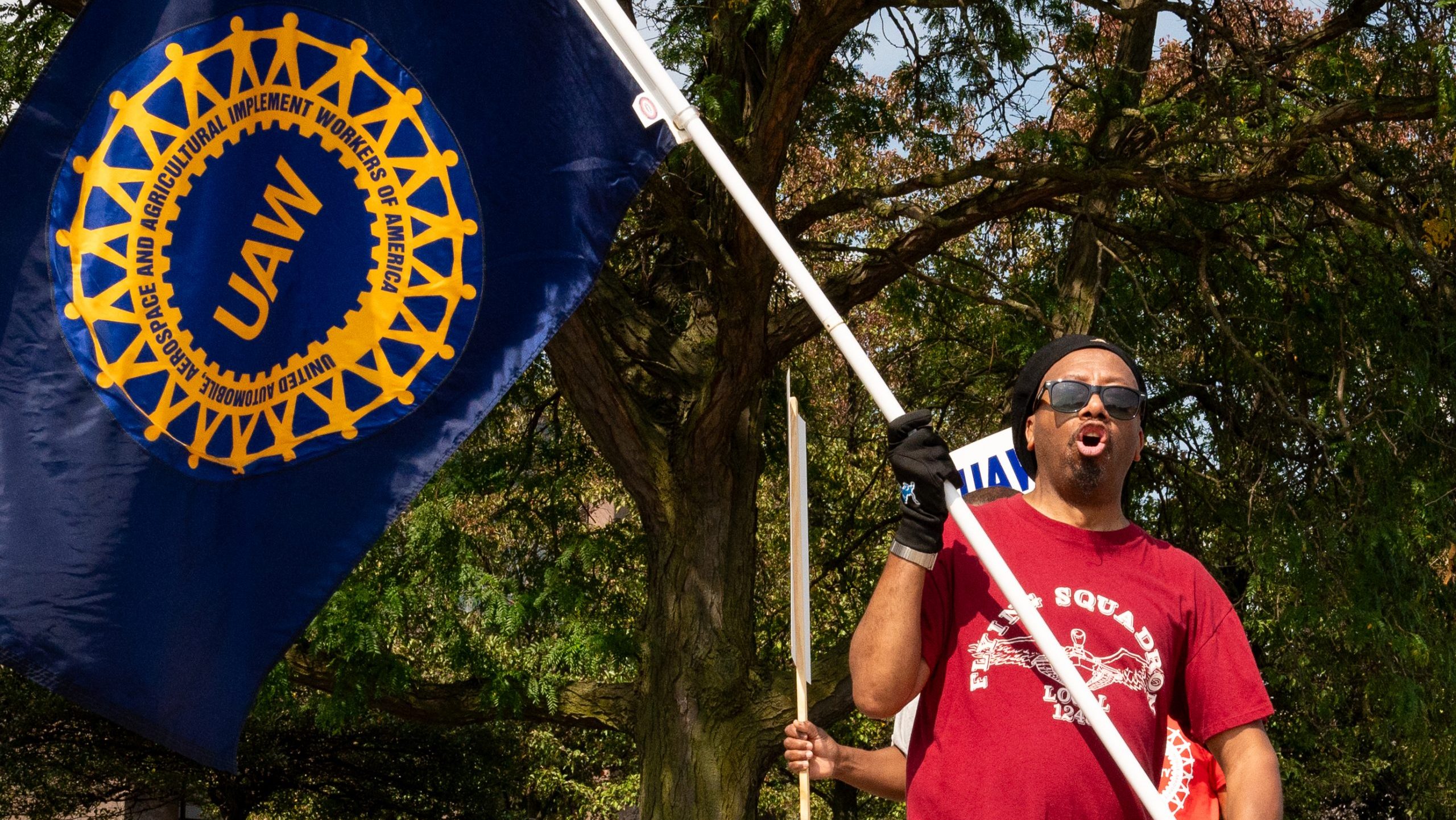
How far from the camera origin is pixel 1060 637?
9.96 ft

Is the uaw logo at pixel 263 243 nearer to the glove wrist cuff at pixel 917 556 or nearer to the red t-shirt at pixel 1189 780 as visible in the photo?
the glove wrist cuff at pixel 917 556

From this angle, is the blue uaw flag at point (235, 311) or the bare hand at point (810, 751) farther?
the blue uaw flag at point (235, 311)

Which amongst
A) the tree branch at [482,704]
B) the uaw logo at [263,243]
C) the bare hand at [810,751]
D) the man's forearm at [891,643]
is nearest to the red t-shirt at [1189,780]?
the man's forearm at [891,643]

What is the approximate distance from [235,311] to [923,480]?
1.77 m

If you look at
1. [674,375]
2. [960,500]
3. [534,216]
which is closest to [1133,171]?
[674,375]

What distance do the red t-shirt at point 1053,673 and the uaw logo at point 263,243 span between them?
1.47 m

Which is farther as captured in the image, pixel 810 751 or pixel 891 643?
pixel 810 751

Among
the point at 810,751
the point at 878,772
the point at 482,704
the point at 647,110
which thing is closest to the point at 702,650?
the point at 482,704

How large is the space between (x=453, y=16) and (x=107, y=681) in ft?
5.81

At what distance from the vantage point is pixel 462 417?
392 centimetres

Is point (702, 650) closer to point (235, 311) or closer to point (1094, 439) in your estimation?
point (235, 311)

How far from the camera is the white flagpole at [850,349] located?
2.86 m

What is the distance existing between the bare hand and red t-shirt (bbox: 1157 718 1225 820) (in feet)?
2.07

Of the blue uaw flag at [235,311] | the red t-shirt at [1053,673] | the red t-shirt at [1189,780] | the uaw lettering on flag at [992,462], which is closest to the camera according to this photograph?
the red t-shirt at [1053,673]
